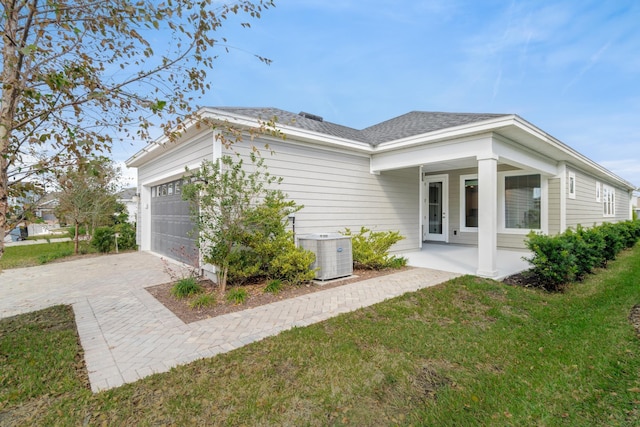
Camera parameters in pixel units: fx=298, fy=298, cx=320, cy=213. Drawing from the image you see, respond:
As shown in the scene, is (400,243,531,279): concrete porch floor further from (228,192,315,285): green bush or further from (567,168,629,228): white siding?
(228,192,315,285): green bush

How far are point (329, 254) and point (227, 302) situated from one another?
210 centimetres

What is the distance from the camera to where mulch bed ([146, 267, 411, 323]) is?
4151 millimetres

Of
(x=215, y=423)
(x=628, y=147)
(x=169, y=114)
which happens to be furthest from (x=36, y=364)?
(x=628, y=147)

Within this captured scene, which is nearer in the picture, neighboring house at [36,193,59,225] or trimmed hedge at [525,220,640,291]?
neighboring house at [36,193,59,225]

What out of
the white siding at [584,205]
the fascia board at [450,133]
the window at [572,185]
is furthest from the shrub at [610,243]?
the fascia board at [450,133]

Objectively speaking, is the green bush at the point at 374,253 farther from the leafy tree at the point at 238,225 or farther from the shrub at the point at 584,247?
the shrub at the point at 584,247

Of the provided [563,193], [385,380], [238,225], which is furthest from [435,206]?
[385,380]

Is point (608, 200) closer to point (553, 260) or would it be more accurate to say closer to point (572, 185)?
point (572, 185)

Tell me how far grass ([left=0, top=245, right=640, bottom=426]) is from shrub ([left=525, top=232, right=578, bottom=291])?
1.33 metres

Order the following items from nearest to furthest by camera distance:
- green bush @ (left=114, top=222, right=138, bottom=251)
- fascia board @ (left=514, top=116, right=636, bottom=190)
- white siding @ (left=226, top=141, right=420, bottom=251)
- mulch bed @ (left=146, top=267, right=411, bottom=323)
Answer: mulch bed @ (left=146, top=267, right=411, bottom=323), fascia board @ (left=514, top=116, right=636, bottom=190), white siding @ (left=226, top=141, right=420, bottom=251), green bush @ (left=114, top=222, right=138, bottom=251)

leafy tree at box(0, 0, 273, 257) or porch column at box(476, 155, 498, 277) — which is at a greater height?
leafy tree at box(0, 0, 273, 257)

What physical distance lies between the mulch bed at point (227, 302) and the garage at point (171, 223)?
1.71 meters

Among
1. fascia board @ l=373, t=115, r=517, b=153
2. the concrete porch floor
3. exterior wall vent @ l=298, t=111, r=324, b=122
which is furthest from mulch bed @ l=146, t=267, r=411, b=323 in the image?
exterior wall vent @ l=298, t=111, r=324, b=122

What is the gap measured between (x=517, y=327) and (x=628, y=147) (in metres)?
26.6
